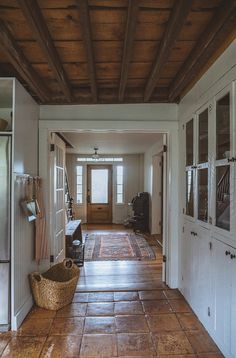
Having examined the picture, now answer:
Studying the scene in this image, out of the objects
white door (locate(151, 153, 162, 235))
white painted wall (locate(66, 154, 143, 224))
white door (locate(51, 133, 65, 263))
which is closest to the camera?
white door (locate(51, 133, 65, 263))

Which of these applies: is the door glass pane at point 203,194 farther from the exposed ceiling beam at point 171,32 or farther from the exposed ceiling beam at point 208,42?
the exposed ceiling beam at point 171,32

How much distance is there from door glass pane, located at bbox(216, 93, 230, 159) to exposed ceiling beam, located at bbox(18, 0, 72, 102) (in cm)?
140

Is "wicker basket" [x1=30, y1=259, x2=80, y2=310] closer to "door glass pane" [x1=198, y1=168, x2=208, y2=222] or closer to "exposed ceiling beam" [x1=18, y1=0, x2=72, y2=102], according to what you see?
"door glass pane" [x1=198, y1=168, x2=208, y2=222]

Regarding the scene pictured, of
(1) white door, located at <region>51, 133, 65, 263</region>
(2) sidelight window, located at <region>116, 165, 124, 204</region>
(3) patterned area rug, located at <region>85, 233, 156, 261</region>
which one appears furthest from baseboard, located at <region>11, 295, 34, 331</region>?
(2) sidelight window, located at <region>116, 165, 124, 204</region>

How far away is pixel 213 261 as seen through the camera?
7.90 feet

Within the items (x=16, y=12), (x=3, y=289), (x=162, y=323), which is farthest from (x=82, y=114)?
(x=162, y=323)

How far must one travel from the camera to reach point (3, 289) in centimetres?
263

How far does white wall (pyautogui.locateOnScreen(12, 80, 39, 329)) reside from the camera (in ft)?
8.75

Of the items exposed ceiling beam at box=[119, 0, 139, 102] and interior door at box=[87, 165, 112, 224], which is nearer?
exposed ceiling beam at box=[119, 0, 139, 102]

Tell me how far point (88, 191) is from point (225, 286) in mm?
7737

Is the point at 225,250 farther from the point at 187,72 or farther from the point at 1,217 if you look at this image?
the point at 1,217

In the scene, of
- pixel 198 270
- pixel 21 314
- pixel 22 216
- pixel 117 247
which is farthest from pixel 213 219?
pixel 117 247

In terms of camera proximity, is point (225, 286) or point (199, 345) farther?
point (199, 345)

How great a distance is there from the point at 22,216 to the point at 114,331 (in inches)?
54.8
